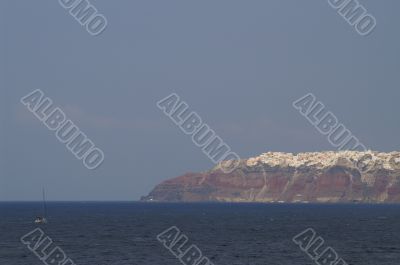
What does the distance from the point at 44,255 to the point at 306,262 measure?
1247 inches

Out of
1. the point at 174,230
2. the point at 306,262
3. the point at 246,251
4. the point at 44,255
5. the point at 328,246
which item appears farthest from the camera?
the point at 174,230

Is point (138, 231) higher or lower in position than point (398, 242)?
lower

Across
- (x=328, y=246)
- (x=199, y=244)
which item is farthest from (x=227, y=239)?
(x=328, y=246)

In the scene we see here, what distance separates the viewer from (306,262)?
96375 mm

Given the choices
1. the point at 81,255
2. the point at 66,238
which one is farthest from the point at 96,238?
the point at 81,255

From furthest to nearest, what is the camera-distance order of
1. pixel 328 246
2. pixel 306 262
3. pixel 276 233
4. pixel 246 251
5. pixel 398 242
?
1. pixel 276 233
2. pixel 398 242
3. pixel 328 246
4. pixel 246 251
5. pixel 306 262

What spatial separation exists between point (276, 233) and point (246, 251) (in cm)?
4084

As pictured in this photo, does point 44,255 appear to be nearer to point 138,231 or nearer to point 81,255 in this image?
point 81,255

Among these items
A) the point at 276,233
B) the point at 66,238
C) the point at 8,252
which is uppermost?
the point at 276,233

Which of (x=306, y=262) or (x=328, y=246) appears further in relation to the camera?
(x=328, y=246)

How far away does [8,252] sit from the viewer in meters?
108

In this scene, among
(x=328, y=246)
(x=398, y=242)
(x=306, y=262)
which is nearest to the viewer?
(x=306, y=262)

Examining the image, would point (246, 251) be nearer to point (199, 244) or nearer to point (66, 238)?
point (199, 244)

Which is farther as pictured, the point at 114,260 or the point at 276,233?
the point at 276,233
